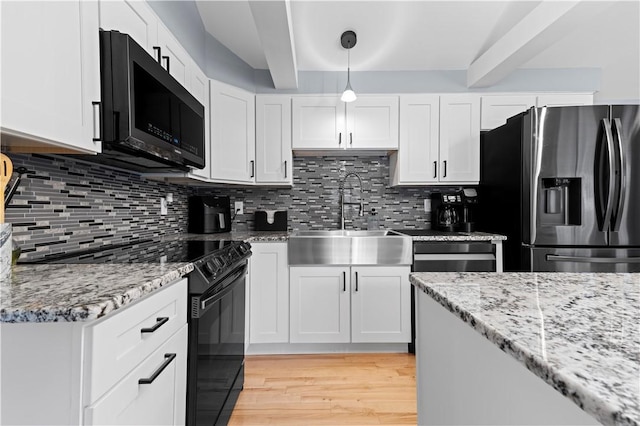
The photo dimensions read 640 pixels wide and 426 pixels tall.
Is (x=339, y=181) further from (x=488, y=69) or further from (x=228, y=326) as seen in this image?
(x=228, y=326)

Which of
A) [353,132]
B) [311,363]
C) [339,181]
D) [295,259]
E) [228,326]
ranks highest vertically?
[353,132]

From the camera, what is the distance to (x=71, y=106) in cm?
110

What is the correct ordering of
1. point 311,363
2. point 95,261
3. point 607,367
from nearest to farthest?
point 607,367 < point 95,261 < point 311,363

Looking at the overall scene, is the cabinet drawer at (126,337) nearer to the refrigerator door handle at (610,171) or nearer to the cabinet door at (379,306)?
the cabinet door at (379,306)

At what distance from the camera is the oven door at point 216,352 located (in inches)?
49.8

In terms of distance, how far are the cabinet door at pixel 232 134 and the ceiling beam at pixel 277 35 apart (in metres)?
0.37

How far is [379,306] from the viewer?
258 centimetres

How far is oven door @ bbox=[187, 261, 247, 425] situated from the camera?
4.15 ft

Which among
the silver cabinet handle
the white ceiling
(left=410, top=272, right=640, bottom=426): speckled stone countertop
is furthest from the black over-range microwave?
(left=410, top=272, right=640, bottom=426): speckled stone countertop

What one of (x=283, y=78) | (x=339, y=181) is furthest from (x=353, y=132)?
(x=283, y=78)

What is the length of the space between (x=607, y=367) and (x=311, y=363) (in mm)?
2264

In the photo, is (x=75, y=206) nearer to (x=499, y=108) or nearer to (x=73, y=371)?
(x=73, y=371)

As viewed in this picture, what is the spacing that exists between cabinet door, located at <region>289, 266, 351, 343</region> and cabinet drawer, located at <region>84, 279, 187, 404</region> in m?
1.48

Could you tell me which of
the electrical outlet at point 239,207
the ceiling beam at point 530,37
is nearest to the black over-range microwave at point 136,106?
the electrical outlet at point 239,207
